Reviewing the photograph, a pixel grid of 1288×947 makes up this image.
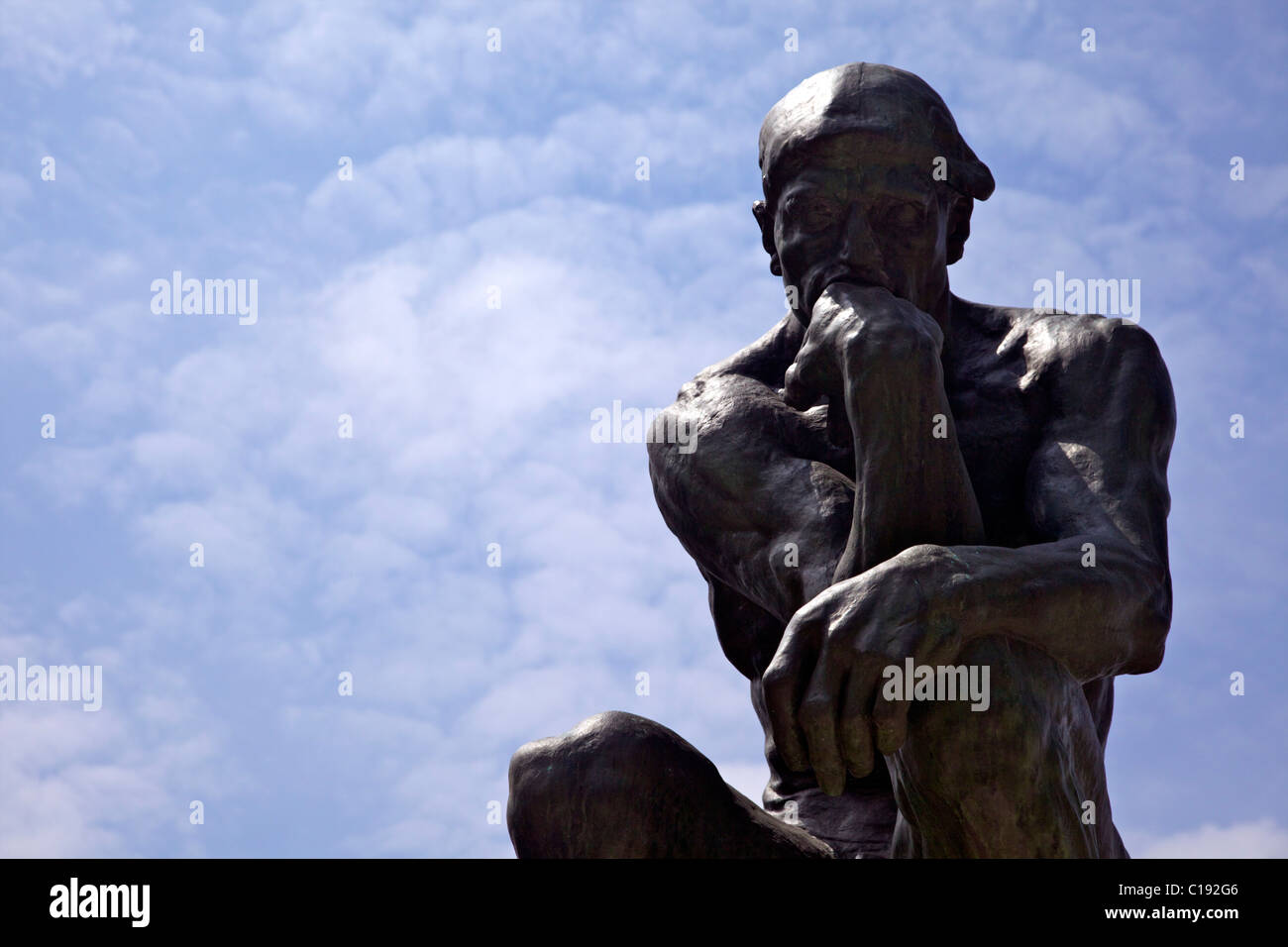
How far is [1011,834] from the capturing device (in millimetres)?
5074

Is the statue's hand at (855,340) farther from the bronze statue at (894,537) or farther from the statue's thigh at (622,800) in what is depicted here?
the statue's thigh at (622,800)

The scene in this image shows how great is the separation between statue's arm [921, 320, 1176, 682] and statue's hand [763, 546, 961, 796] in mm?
78

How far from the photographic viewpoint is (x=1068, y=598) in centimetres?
531

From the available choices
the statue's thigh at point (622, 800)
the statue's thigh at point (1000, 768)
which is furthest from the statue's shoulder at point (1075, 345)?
the statue's thigh at point (622, 800)

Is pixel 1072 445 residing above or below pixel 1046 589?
above

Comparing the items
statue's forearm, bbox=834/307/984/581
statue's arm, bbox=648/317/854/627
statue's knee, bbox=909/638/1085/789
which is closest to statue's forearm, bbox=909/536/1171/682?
statue's knee, bbox=909/638/1085/789

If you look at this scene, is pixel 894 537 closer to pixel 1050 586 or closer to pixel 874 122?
pixel 1050 586

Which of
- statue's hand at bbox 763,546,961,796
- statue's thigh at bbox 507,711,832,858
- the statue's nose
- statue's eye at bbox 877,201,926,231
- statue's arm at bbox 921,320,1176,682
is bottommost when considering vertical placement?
statue's thigh at bbox 507,711,832,858

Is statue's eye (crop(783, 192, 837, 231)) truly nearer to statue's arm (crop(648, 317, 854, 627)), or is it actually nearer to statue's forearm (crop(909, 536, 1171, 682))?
statue's arm (crop(648, 317, 854, 627))

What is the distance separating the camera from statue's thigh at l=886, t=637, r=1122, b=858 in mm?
5035

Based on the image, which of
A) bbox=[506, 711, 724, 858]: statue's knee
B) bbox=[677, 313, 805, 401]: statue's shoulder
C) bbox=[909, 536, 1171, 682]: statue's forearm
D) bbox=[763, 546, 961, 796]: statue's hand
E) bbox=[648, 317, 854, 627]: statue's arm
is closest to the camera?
bbox=[763, 546, 961, 796]: statue's hand

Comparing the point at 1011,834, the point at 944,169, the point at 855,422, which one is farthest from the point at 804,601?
the point at 944,169
